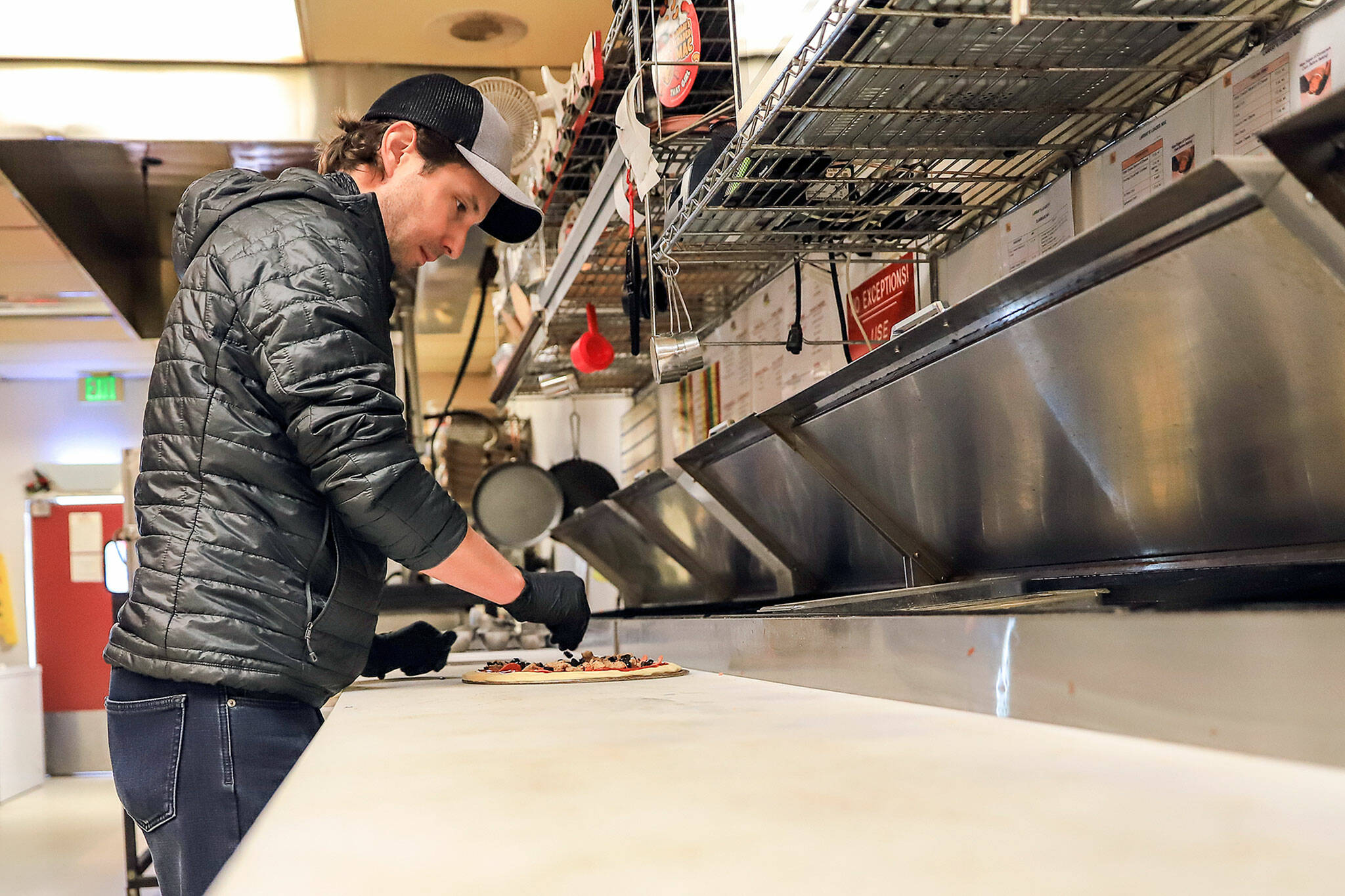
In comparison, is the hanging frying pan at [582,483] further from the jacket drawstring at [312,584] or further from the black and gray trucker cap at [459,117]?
the jacket drawstring at [312,584]

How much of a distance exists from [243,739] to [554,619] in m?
0.72

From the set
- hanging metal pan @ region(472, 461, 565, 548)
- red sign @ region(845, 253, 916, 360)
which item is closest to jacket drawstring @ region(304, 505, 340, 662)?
red sign @ region(845, 253, 916, 360)

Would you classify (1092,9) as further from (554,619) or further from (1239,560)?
(554,619)

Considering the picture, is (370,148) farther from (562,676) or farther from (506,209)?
(562,676)

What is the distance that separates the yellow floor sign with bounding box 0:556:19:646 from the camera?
830 centimetres

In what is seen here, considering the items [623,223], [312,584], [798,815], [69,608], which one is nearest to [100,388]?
[69,608]

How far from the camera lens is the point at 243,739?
4.41 ft

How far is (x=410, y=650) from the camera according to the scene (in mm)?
2107

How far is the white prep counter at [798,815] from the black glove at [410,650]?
1.06m

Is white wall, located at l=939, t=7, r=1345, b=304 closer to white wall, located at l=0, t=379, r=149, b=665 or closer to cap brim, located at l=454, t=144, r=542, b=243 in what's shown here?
cap brim, located at l=454, t=144, r=542, b=243

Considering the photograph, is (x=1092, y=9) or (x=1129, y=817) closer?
(x=1129, y=817)

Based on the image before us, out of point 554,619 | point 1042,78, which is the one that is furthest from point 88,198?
point 1042,78

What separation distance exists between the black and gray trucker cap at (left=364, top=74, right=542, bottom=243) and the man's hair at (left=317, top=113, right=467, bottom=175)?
0.05 feet

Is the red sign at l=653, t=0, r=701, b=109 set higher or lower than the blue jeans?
higher
